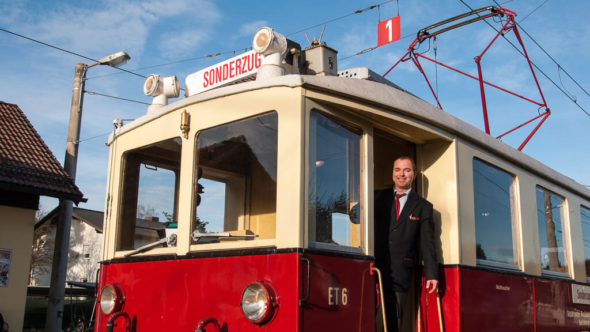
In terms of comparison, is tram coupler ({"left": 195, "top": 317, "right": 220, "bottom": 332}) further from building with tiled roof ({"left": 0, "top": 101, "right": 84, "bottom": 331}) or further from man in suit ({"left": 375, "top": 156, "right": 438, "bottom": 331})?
building with tiled roof ({"left": 0, "top": 101, "right": 84, "bottom": 331})

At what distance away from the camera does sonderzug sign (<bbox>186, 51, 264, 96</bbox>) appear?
4331 mm

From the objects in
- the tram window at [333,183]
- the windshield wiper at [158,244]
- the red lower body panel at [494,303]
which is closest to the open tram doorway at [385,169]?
the red lower body panel at [494,303]

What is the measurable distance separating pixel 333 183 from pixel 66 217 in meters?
10.8

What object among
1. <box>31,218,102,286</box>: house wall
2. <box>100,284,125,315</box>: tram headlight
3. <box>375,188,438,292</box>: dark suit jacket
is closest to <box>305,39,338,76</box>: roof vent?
<box>375,188,438,292</box>: dark suit jacket

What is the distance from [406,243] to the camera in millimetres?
4238

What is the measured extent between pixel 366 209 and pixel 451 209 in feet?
3.08

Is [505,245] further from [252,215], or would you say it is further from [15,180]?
[15,180]

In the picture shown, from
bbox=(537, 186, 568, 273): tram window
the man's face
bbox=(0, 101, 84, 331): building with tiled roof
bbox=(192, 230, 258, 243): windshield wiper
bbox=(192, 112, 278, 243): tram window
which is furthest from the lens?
bbox=(0, 101, 84, 331): building with tiled roof

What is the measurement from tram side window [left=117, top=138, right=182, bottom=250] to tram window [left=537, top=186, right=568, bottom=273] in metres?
3.39

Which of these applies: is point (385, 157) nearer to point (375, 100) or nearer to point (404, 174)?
point (404, 174)

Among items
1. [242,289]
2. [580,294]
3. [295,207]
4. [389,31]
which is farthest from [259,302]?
[389,31]

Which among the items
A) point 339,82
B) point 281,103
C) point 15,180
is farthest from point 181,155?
point 15,180

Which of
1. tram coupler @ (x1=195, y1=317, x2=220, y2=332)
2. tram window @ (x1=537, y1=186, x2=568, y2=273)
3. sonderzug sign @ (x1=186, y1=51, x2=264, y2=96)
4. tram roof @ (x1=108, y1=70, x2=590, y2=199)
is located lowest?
tram coupler @ (x1=195, y1=317, x2=220, y2=332)

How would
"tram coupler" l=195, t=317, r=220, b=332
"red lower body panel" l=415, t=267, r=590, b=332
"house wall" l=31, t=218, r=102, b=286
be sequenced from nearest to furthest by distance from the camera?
"tram coupler" l=195, t=317, r=220, b=332 < "red lower body panel" l=415, t=267, r=590, b=332 < "house wall" l=31, t=218, r=102, b=286
